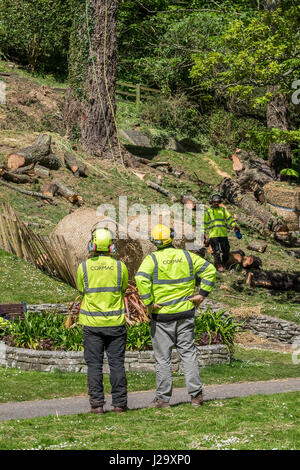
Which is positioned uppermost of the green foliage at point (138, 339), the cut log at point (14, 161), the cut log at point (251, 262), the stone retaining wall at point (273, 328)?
the cut log at point (14, 161)

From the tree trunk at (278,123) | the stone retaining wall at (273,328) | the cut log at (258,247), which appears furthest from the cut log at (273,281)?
the tree trunk at (278,123)

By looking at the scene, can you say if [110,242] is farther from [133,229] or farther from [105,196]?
[105,196]

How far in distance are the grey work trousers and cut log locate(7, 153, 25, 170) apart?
Answer: 13311 mm

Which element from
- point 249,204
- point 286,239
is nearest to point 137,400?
point 286,239

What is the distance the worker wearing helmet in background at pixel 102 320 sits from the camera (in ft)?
24.7

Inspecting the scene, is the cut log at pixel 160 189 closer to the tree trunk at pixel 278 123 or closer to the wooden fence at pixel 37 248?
the tree trunk at pixel 278 123

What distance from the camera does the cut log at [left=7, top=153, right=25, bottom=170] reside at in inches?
789

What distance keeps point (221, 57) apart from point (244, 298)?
6.29 metres

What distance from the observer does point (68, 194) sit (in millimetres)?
19500

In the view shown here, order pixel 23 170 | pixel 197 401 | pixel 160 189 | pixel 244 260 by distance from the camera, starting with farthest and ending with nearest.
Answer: pixel 160 189 → pixel 23 170 → pixel 244 260 → pixel 197 401

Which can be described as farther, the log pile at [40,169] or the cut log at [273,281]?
the log pile at [40,169]

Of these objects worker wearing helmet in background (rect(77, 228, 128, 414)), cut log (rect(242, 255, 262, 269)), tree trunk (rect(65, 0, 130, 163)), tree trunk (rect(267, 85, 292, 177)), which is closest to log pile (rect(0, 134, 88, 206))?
tree trunk (rect(65, 0, 130, 163))

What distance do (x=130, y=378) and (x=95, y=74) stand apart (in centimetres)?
1473

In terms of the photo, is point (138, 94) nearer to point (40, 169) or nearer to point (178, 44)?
point (178, 44)
